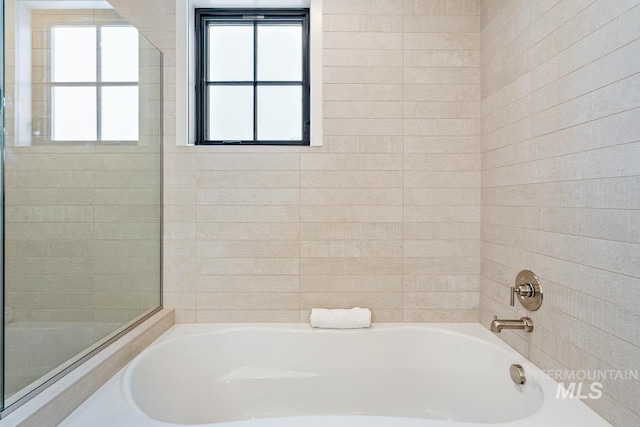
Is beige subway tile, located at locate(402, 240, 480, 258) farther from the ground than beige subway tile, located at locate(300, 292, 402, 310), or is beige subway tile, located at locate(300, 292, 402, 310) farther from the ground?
beige subway tile, located at locate(402, 240, 480, 258)

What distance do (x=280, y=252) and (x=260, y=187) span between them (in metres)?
0.36

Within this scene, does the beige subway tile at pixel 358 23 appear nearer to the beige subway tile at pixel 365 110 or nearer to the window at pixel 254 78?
the window at pixel 254 78

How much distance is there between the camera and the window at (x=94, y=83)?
1419mm

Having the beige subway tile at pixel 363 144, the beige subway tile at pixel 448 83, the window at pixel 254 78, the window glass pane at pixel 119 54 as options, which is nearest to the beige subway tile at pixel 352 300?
the beige subway tile at pixel 363 144

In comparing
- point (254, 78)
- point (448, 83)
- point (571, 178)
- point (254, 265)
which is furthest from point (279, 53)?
point (571, 178)

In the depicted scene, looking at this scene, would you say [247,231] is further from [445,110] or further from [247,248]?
[445,110]

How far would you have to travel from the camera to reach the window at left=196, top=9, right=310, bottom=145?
2145mm

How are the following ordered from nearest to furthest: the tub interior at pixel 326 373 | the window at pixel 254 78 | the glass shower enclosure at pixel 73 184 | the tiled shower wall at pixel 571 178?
the tiled shower wall at pixel 571 178
the glass shower enclosure at pixel 73 184
the tub interior at pixel 326 373
the window at pixel 254 78

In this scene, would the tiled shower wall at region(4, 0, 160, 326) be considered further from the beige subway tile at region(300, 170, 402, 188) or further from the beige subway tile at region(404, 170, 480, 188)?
the beige subway tile at region(404, 170, 480, 188)

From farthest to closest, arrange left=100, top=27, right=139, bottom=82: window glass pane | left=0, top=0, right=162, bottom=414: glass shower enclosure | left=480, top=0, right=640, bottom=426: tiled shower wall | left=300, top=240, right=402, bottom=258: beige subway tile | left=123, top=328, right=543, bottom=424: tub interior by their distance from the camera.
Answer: left=300, top=240, right=402, bottom=258: beige subway tile, left=123, top=328, right=543, bottom=424: tub interior, left=100, top=27, right=139, bottom=82: window glass pane, left=0, top=0, right=162, bottom=414: glass shower enclosure, left=480, top=0, right=640, bottom=426: tiled shower wall

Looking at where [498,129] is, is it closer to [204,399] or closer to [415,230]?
[415,230]

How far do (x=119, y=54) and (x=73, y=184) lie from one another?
0.64 meters

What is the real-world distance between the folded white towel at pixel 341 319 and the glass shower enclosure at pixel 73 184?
84 centimetres

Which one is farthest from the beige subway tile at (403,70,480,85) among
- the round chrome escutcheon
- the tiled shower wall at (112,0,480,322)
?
the round chrome escutcheon
